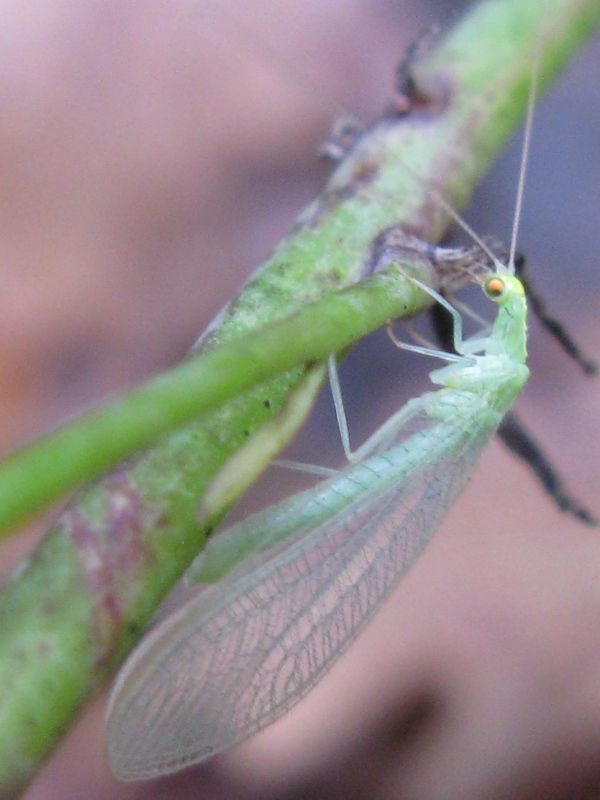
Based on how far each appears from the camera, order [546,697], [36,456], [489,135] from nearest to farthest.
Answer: [36,456], [489,135], [546,697]

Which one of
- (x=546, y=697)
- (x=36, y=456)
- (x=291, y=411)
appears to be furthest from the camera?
(x=546, y=697)

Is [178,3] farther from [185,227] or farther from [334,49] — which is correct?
[185,227]

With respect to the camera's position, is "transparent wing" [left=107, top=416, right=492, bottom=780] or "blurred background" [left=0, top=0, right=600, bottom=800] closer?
"transparent wing" [left=107, top=416, right=492, bottom=780]

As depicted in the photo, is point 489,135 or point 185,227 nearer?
point 489,135

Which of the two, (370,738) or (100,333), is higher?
(100,333)

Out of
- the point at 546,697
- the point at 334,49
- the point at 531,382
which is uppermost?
the point at 334,49

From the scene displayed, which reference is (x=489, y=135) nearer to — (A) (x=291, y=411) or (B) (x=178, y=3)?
(A) (x=291, y=411)

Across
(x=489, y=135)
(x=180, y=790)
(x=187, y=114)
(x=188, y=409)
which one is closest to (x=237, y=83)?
(x=187, y=114)
